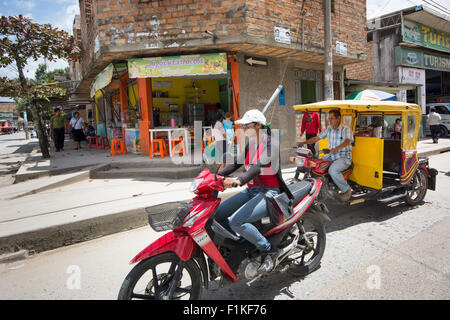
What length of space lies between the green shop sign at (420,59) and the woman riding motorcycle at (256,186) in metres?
16.6

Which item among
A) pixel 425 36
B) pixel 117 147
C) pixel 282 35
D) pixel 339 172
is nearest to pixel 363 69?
pixel 425 36

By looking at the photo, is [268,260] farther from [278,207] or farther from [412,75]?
[412,75]

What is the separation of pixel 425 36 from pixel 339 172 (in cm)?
1717

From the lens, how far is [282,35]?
8766 mm

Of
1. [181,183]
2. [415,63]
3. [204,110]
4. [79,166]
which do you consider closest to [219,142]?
[181,183]

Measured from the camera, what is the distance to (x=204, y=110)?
12.9 m

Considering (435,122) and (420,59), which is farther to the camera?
(420,59)

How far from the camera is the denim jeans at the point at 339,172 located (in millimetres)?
4934

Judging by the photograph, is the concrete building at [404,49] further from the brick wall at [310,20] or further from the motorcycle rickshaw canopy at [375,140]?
the motorcycle rickshaw canopy at [375,140]

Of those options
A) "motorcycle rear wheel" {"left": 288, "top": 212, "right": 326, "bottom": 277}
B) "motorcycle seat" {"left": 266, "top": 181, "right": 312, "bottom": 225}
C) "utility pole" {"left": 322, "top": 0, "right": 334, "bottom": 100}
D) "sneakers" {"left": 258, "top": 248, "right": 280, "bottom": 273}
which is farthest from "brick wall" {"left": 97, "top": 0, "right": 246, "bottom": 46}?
"sneakers" {"left": 258, "top": 248, "right": 280, "bottom": 273}

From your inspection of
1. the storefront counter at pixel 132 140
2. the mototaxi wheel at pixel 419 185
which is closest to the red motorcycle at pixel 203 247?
the mototaxi wheel at pixel 419 185

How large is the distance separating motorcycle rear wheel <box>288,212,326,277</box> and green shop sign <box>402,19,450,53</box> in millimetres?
16447
